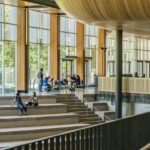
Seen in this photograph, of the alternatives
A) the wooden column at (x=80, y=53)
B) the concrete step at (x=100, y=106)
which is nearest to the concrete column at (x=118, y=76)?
the concrete step at (x=100, y=106)

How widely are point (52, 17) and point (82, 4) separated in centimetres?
1839

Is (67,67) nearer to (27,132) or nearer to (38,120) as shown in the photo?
(38,120)

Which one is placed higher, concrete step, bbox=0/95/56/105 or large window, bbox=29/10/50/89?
large window, bbox=29/10/50/89

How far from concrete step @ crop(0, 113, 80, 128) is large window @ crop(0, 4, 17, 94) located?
10784mm

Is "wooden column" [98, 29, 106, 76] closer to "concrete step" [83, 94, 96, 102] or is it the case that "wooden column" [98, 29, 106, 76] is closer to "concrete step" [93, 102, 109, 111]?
"concrete step" [83, 94, 96, 102]

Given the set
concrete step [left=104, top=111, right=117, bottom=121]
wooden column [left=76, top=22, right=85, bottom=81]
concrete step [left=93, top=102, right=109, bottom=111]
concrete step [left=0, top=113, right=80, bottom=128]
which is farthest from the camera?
wooden column [left=76, top=22, right=85, bottom=81]

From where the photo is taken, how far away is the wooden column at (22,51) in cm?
2777

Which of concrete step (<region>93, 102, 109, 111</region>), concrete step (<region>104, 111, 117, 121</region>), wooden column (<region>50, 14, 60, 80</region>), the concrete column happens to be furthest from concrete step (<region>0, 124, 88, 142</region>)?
wooden column (<region>50, 14, 60, 80</region>)

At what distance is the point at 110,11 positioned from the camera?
14.5 meters

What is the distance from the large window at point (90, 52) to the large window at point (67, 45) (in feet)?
9.45

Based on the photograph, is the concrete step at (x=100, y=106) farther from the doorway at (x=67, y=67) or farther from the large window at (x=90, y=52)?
the large window at (x=90, y=52)

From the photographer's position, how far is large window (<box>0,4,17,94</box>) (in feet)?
93.8

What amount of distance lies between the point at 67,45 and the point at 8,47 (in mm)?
8505

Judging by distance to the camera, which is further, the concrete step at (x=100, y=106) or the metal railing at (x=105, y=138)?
the concrete step at (x=100, y=106)
